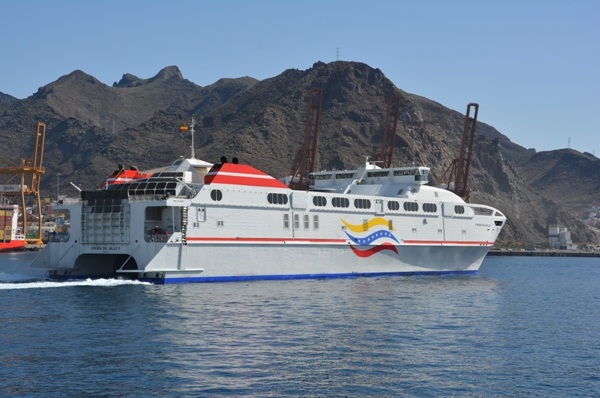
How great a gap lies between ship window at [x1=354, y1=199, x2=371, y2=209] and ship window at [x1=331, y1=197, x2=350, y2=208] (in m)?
0.69

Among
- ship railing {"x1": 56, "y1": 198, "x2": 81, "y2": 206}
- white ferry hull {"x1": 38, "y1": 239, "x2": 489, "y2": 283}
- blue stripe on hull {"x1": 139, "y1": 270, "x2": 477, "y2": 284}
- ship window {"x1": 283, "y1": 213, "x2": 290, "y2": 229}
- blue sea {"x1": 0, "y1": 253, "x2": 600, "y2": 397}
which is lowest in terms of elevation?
blue sea {"x1": 0, "y1": 253, "x2": 600, "y2": 397}

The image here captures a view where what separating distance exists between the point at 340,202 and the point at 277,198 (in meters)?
4.98

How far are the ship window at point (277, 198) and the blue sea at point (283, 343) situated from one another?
5848mm

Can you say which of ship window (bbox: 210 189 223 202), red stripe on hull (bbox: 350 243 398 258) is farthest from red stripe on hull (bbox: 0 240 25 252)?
ship window (bbox: 210 189 223 202)

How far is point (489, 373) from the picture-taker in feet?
73.1

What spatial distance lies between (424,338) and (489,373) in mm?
4967

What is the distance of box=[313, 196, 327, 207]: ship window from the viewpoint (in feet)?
153

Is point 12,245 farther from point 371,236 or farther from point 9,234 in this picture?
point 371,236

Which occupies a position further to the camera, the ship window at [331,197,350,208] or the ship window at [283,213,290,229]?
the ship window at [331,197,350,208]

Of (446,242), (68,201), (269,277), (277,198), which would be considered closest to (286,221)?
(277,198)

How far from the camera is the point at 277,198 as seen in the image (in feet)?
147

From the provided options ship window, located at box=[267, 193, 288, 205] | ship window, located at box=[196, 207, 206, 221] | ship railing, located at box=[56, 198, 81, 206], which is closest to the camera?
ship window, located at box=[196, 207, 206, 221]

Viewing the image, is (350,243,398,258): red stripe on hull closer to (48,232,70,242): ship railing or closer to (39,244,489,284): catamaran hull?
(39,244,489,284): catamaran hull

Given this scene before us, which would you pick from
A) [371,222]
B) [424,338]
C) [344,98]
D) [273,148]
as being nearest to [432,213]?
[371,222]
